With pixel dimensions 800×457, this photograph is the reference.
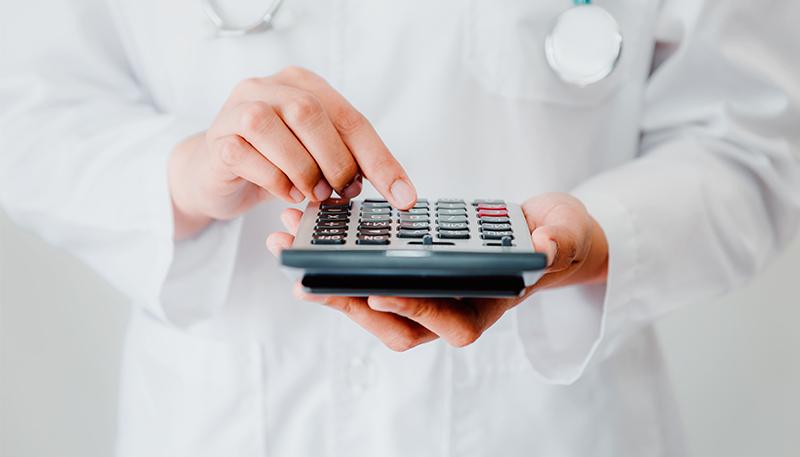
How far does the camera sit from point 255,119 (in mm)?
396

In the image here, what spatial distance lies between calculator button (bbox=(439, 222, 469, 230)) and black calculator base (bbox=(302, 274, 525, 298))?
61mm

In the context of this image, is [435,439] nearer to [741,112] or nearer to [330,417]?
[330,417]

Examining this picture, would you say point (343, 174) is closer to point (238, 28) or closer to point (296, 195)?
point (296, 195)

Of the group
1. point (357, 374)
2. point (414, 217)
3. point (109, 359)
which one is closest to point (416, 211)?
point (414, 217)

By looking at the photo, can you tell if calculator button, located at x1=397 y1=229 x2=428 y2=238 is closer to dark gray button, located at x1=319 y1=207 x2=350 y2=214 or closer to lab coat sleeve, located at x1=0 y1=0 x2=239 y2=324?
dark gray button, located at x1=319 y1=207 x2=350 y2=214

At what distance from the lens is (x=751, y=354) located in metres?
0.86

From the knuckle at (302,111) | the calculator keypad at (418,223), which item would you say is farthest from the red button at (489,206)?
the knuckle at (302,111)

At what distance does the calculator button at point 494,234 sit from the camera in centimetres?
40

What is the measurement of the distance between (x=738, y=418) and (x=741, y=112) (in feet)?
1.38

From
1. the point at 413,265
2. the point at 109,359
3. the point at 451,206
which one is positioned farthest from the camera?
the point at 109,359

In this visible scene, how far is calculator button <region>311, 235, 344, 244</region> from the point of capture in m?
0.39

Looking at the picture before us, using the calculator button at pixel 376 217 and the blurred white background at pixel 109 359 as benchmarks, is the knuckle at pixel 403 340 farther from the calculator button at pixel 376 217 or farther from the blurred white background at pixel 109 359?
the blurred white background at pixel 109 359

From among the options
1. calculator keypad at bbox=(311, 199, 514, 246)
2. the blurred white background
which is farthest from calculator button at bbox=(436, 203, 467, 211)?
the blurred white background

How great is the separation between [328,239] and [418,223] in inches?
2.2
